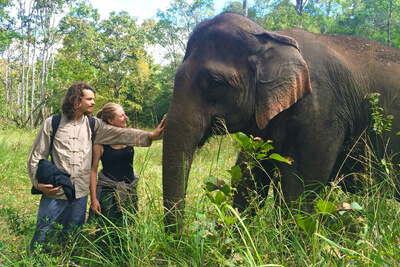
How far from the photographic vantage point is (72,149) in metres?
2.98

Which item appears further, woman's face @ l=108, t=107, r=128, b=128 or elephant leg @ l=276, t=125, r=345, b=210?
woman's face @ l=108, t=107, r=128, b=128

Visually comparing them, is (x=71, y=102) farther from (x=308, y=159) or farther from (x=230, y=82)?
(x=308, y=159)

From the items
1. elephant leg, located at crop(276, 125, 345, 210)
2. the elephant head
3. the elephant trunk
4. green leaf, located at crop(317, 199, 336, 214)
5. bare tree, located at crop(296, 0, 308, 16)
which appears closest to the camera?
green leaf, located at crop(317, 199, 336, 214)

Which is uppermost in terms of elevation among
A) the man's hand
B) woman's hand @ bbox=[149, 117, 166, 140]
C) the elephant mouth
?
the elephant mouth

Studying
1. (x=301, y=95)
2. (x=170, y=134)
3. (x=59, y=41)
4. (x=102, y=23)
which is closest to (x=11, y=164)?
(x=170, y=134)

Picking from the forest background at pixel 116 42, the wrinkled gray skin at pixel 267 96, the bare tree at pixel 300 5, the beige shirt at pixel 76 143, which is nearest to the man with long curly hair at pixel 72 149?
the beige shirt at pixel 76 143

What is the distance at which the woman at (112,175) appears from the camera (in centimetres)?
320

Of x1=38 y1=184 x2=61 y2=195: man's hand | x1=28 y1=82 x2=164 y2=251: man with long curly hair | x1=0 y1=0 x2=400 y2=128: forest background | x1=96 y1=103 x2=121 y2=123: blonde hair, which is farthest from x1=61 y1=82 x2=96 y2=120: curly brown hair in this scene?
x1=0 y1=0 x2=400 y2=128: forest background

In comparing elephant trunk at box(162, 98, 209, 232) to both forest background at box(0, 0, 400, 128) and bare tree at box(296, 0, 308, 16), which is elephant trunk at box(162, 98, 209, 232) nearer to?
forest background at box(0, 0, 400, 128)

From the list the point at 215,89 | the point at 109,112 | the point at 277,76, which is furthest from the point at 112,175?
the point at 277,76

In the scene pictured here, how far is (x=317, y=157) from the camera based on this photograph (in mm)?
2914

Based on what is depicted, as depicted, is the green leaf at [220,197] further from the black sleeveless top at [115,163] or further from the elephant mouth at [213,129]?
the black sleeveless top at [115,163]

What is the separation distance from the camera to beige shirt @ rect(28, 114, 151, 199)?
2908 millimetres

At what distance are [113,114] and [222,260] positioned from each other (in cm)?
188
